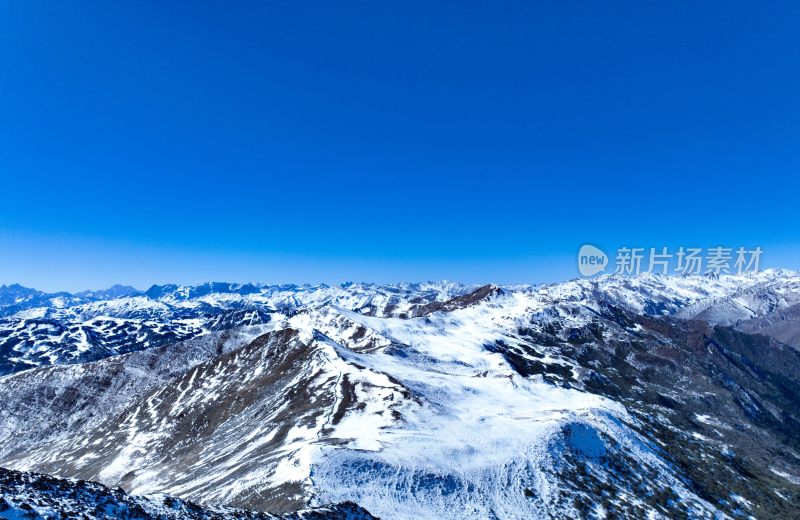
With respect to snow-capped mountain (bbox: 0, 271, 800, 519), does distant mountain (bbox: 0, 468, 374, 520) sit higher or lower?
higher

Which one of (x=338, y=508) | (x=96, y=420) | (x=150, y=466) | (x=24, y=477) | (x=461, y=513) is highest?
(x=24, y=477)

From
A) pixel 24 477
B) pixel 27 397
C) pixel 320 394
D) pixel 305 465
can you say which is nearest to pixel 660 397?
pixel 320 394

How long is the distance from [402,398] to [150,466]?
54.7 meters

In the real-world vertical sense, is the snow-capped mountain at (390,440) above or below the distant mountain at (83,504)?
below

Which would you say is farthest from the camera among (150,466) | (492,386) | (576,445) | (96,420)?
(96,420)

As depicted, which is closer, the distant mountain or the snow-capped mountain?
the distant mountain

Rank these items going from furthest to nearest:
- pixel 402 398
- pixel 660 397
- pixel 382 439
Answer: pixel 660 397, pixel 402 398, pixel 382 439

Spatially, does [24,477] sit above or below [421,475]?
above

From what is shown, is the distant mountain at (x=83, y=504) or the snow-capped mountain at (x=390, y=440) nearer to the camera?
the distant mountain at (x=83, y=504)

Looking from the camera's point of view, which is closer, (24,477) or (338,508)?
(24,477)

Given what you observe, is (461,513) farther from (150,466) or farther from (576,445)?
(150,466)

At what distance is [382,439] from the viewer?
6425 cm

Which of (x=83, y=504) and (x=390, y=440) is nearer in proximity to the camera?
(x=83, y=504)

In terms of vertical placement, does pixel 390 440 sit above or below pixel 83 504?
below
